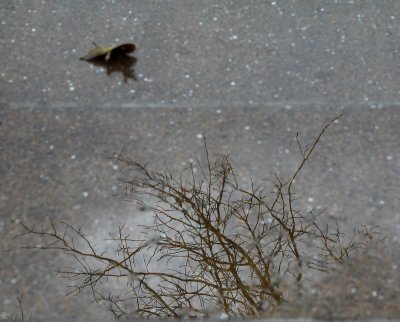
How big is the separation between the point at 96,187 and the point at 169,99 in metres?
0.45

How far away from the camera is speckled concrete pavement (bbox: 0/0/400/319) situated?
2.15 m

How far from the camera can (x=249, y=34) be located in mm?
2688

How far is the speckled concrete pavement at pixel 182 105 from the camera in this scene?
2154 mm

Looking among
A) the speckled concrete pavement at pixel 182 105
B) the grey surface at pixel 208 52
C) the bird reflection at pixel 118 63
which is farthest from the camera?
the bird reflection at pixel 118 63

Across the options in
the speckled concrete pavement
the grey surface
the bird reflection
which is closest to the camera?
the speckled concrete pavement

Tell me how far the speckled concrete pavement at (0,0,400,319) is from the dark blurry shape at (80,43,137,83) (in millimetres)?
34

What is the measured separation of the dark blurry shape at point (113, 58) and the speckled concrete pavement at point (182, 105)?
0.03 metres

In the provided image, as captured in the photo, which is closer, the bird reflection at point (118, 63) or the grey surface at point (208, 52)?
the grey surface at point (208, 52)

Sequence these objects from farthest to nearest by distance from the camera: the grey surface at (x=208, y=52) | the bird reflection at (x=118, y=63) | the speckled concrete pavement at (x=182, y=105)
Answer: the bird reflection at (x=118, y=63) < the grey surface at (x=208, y=52) < the speckled concrete pavement at (x=182, y=105)

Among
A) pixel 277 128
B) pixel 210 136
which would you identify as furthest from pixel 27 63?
pixel 277 128

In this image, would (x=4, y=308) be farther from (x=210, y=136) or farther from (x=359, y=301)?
(x=359, y=301)

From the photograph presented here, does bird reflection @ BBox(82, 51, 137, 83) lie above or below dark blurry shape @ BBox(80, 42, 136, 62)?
below

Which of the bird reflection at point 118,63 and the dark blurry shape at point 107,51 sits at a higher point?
the dark blurry shape at point 107,51

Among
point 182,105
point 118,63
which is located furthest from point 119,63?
point 182,105
